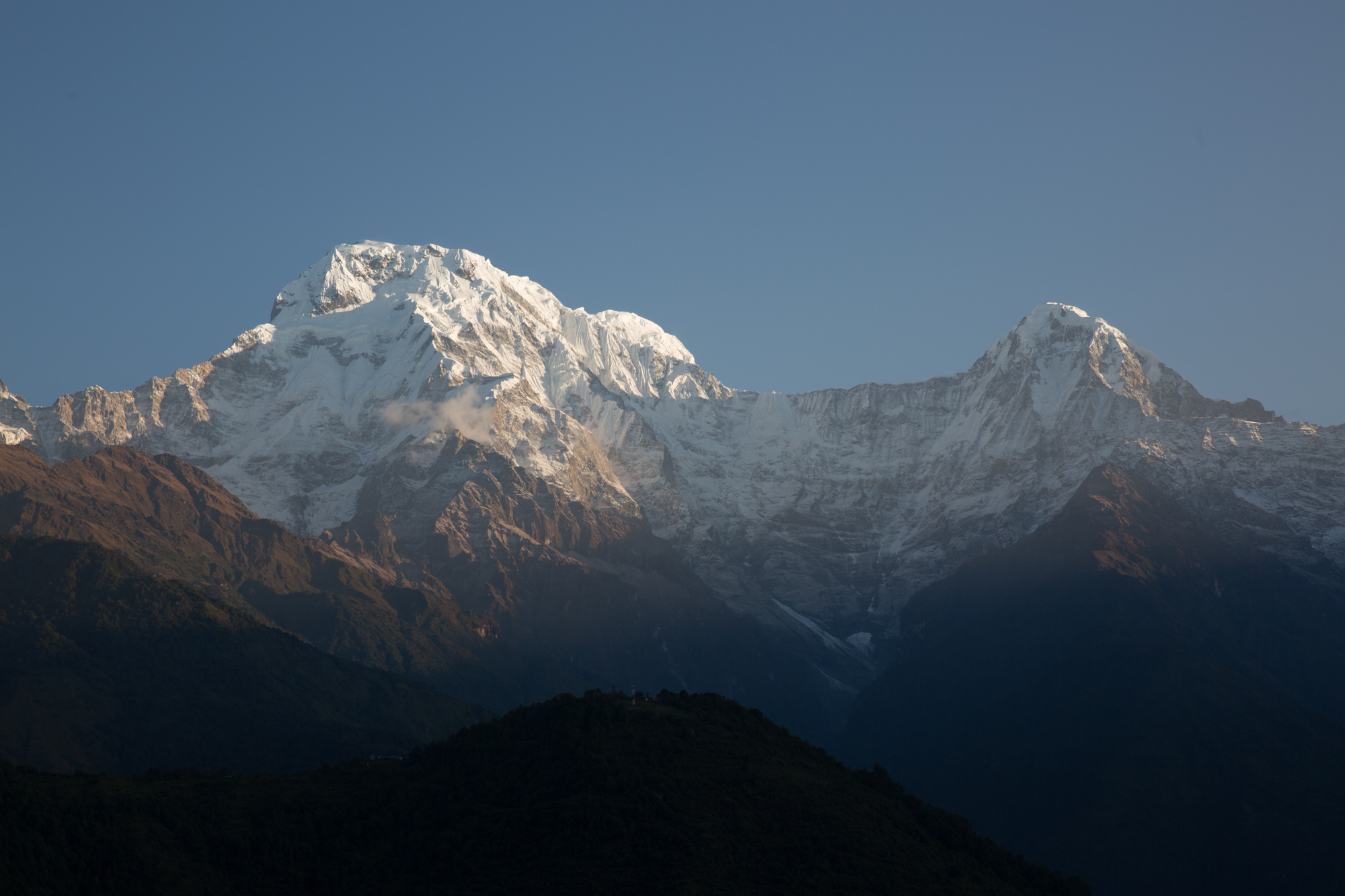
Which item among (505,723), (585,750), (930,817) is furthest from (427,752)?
(930,817)

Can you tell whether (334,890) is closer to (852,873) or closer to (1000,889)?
(852,873)

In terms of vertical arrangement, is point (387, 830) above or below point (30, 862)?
Answer: above

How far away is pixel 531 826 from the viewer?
136625 millimetres

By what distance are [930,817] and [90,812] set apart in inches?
3613

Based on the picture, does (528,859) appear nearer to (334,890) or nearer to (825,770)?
(334,890)

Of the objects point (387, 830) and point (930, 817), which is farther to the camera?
point (930, 817)

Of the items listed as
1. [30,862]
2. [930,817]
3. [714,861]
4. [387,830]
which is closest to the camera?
[30,862]

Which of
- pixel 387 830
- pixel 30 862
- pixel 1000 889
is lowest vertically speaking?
pixel 30 862

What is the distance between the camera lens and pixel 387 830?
139m

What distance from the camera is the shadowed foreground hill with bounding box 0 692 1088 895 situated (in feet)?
414

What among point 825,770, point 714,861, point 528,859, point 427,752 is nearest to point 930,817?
point 825,770

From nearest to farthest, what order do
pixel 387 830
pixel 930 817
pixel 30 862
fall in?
pixel 30 862 → pixel 387 830 → pixel 930 817

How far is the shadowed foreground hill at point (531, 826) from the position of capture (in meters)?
126

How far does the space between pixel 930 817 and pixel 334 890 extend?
68.7 m
